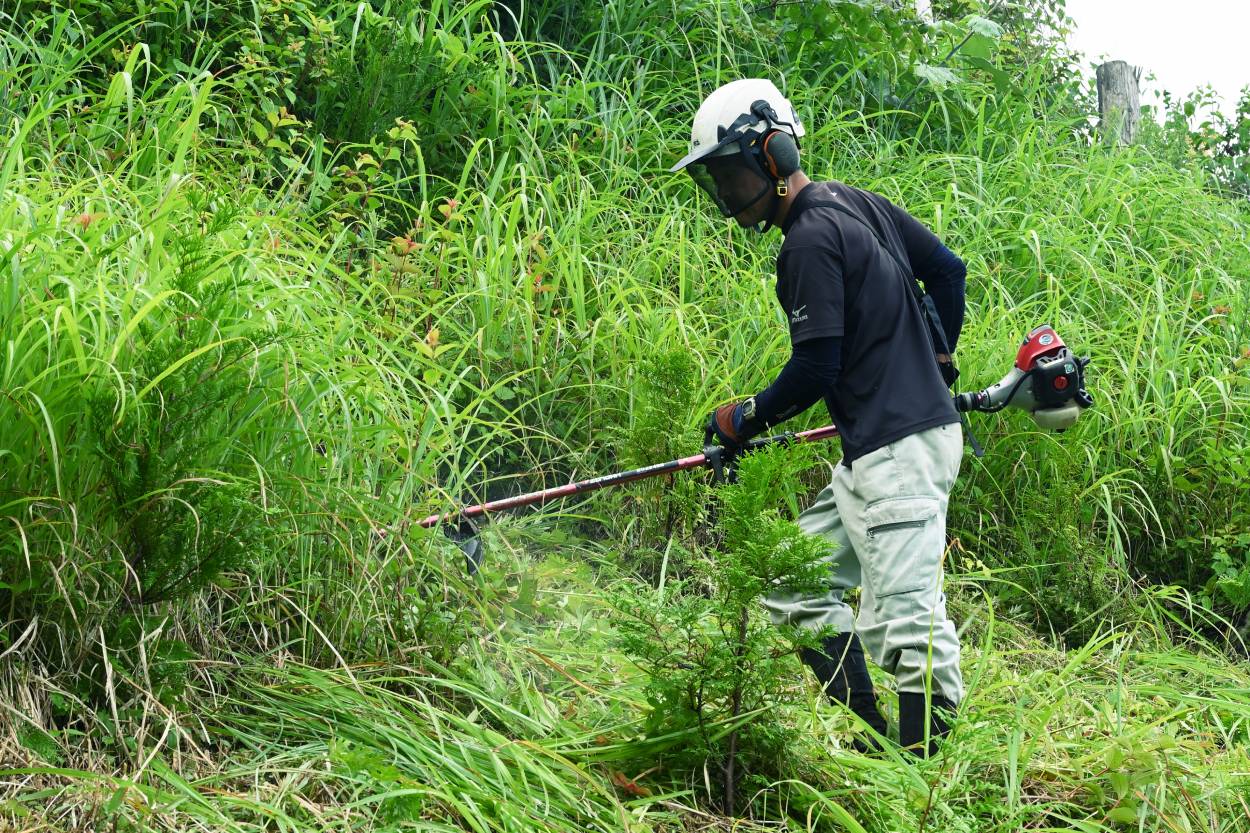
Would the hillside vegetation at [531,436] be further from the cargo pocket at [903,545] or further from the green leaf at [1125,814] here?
the cargo pocket at [903,545]

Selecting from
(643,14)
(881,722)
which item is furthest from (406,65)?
(881,722)

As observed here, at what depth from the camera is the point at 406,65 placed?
19.5 ft

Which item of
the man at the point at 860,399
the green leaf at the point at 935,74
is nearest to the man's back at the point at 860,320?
the man at the point at 860,399

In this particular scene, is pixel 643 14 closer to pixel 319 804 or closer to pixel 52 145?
pixel 52 145

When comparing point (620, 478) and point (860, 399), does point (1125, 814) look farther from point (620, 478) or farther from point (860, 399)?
point (620, 478)

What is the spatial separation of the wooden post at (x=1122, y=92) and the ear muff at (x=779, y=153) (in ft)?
19.5

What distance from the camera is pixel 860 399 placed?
3422 mm

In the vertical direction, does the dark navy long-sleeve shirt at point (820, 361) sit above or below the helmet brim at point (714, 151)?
below

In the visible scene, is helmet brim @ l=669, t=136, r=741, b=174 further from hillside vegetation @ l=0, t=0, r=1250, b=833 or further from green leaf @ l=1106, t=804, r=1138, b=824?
green leaf @ l=1106, t=804, r=1138, b=824

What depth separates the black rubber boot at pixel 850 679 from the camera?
3559mm

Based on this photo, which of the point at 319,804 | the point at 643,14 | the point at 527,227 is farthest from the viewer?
the point at 643,14

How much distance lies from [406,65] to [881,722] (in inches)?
152

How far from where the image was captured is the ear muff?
3471 millimetres

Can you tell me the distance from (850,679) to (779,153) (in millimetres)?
1472
